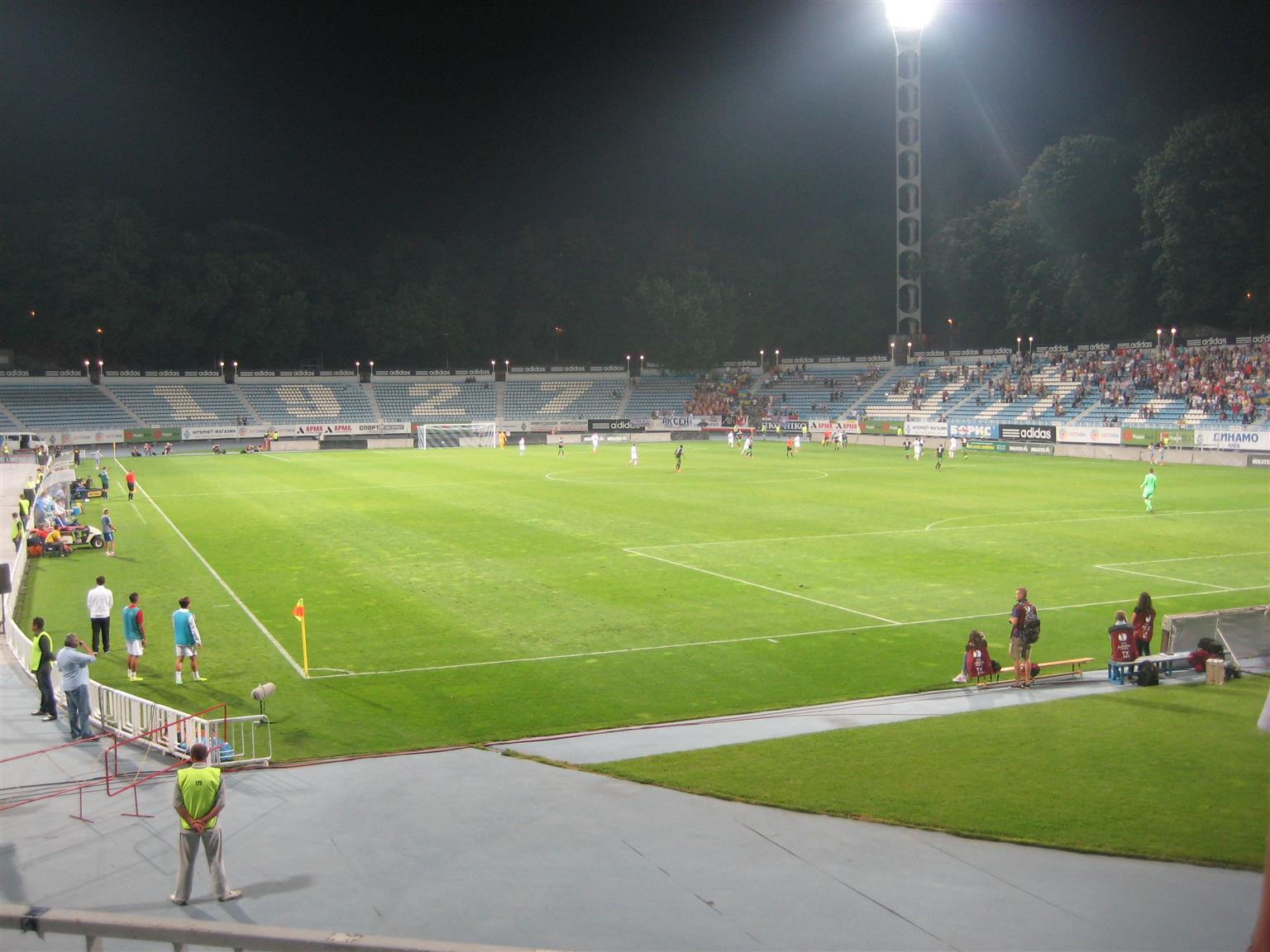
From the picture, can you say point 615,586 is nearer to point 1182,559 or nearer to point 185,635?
point 185,635

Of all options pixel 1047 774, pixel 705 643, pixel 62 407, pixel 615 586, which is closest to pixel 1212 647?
pixel 1047 774

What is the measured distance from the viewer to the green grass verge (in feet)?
34.2

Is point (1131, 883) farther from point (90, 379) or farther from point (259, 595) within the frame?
point (90, 379)

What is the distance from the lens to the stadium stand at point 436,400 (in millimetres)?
101062

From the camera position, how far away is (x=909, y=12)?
8544cm

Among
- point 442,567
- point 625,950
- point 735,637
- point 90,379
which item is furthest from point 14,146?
point 625,950

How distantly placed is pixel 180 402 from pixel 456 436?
25.4 meters

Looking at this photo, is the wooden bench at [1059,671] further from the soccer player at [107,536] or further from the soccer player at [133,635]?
the soccer player at [107,536]

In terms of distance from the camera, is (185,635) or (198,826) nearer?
(198,826)

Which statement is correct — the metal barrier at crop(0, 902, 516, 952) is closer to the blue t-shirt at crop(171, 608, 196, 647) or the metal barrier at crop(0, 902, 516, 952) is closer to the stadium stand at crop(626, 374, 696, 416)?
the blue t-shirt at crop(171, 608, 196, 647)

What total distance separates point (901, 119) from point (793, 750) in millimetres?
96797

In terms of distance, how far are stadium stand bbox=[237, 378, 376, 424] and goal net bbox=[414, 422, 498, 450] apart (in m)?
10.7

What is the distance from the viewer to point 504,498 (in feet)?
144

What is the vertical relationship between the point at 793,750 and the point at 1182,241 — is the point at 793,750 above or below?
below
